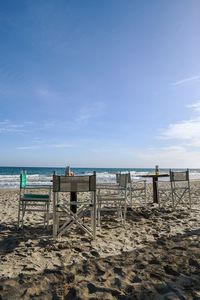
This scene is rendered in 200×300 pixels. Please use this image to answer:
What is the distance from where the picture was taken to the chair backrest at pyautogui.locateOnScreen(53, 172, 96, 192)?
14.1 ft

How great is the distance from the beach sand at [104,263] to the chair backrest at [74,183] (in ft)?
2.57

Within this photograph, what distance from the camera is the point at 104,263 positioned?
10.9 feet

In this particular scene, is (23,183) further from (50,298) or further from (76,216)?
(50,298)

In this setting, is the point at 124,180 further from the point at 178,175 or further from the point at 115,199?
the point at 178,175

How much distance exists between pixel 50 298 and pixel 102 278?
623 millimetres

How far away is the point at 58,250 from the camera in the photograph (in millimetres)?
3797

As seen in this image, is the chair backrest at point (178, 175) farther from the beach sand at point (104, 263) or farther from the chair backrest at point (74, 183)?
the chair backrest at point (74, 183)

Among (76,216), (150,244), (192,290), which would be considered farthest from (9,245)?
(192,290)

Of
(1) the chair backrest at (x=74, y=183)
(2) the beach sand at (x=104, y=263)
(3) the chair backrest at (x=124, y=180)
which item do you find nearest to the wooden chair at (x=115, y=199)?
(3) the chair backrest at (x=124, y=180)

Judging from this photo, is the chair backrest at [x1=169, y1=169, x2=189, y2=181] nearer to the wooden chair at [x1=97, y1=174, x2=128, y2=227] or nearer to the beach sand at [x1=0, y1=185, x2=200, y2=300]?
the wooden chair at [x1=97, y1=174, x2=128, y2=227]

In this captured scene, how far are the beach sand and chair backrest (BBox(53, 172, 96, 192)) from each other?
78cm

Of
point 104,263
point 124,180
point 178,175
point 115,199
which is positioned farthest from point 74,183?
point 178,175

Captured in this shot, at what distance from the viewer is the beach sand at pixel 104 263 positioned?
262 cm

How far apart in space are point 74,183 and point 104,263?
140 centimetres
